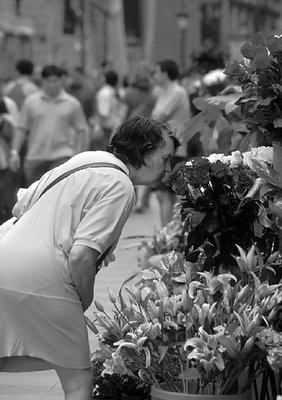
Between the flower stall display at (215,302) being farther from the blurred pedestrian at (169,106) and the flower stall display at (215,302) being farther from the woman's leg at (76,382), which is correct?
the blurred pedestrian at (169,106)

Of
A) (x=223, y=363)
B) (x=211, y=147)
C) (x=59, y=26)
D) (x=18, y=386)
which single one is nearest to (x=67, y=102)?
(x=211, y=147)

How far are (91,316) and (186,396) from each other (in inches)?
139

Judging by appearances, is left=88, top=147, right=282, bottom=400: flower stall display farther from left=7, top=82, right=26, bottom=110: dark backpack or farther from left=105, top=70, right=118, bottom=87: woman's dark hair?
left=105, top=70, right=118, bottom=87: woman's dark hair

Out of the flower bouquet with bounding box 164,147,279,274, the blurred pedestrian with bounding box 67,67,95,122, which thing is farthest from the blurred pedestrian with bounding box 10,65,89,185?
the flower bouquet with bounding box 164,147,279,274

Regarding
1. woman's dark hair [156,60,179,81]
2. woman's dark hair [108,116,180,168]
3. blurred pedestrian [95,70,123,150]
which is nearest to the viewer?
woman's dark hair [108,116,180,168]

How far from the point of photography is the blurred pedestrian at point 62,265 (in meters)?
4.54

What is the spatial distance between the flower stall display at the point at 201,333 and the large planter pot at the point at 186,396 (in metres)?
0.04

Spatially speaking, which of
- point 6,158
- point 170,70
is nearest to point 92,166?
point 170,70

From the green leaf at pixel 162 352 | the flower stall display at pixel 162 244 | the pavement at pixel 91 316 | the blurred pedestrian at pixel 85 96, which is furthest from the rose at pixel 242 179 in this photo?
the blurred pedestrian at pixel 85 96

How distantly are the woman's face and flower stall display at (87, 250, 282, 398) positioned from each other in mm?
424

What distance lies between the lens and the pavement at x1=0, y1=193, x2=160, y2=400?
6328mm

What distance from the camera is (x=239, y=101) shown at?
16.6 feet

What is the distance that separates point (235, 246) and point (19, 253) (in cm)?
87

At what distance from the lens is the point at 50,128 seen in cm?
1226
